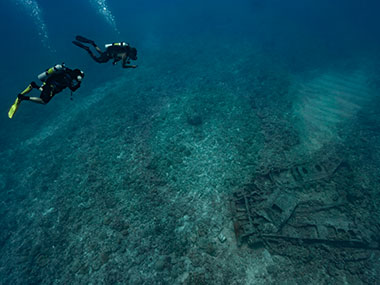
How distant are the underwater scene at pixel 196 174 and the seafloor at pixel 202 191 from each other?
8cm

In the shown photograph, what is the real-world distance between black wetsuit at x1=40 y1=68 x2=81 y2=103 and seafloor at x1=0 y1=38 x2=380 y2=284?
7.20 metres

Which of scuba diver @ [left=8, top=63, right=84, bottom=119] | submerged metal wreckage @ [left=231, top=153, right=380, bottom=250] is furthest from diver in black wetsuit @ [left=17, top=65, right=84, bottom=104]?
submerged metal wreckage @ [left=231, top=153, right=380, bottom=250]

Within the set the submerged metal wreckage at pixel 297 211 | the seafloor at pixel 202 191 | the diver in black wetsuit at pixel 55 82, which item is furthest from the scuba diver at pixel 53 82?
the submerged metal wreckage at pixel 297 211

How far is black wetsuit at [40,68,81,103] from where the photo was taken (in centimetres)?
771

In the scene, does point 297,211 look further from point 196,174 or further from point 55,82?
point 55,82

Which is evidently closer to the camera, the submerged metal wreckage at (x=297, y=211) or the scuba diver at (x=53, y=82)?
the scuba diver at (x=53, y=82)

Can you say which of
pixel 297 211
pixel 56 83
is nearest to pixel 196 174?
pixel 297 211

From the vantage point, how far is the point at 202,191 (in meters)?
11.8

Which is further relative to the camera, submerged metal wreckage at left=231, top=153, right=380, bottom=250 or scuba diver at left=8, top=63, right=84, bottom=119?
submerged metal wreckage at left=231, top=153, right=380, bottom=250

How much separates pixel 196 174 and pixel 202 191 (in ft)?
4.62

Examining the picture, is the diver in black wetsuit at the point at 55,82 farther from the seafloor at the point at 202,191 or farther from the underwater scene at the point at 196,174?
the seafloor at the point at 202,191

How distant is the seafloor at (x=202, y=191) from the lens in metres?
8.98

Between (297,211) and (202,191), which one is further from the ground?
(202,191)

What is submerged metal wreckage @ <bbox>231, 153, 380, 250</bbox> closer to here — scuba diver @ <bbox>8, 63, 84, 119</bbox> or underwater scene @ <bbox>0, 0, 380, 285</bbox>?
underwater scene @ <bbox>0, 0, 380, 285</bbox>
